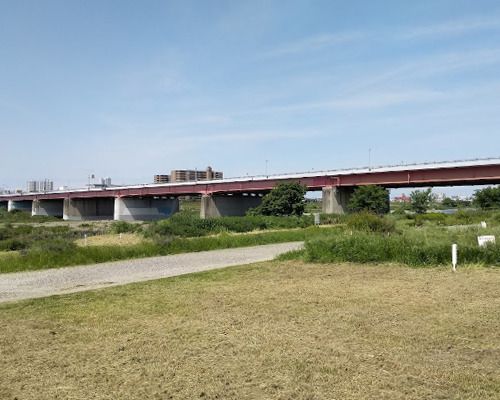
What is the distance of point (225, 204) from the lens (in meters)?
86.3

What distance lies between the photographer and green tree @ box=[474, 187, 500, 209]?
69125 millimetres

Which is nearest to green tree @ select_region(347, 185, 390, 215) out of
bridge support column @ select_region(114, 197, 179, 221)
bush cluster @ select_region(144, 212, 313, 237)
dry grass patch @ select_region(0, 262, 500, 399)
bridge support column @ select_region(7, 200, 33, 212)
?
bush cluster @ select_region(144, 212, 313, 237)

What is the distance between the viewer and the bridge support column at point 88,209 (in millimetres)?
112812

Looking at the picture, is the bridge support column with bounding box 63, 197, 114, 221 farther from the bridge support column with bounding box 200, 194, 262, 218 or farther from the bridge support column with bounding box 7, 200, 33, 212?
the bridge support column with bounding box 200, 194, 262, 218

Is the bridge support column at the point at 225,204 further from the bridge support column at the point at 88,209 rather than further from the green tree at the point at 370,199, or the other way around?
the bridge support column at the point at 88,209

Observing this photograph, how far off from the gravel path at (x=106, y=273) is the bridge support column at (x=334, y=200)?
1643 inches

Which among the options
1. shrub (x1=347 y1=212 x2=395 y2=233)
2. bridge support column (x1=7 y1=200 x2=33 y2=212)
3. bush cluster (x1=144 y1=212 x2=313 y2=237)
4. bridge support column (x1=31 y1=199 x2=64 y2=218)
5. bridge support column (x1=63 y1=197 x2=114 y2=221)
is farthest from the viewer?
bridge support column (x1=7 y1=200 x2=33 y2=212)

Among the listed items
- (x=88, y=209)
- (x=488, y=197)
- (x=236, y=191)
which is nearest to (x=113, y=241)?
(x=236, y=191)

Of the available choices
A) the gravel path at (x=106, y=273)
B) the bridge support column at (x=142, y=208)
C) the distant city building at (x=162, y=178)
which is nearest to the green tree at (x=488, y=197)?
the gravel path at (x=106, y=273)

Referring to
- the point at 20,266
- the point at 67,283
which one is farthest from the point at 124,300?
the point at 20,266

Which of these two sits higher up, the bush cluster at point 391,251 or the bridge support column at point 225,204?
the bridge support column at point 225,204

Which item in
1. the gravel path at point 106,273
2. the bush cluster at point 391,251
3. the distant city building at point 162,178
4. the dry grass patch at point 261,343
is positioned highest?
the distant city building at point 162,178

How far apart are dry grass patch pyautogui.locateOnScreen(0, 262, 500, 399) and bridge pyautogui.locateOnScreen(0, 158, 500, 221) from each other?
45.8 meters

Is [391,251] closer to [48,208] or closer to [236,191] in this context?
[236,191]
